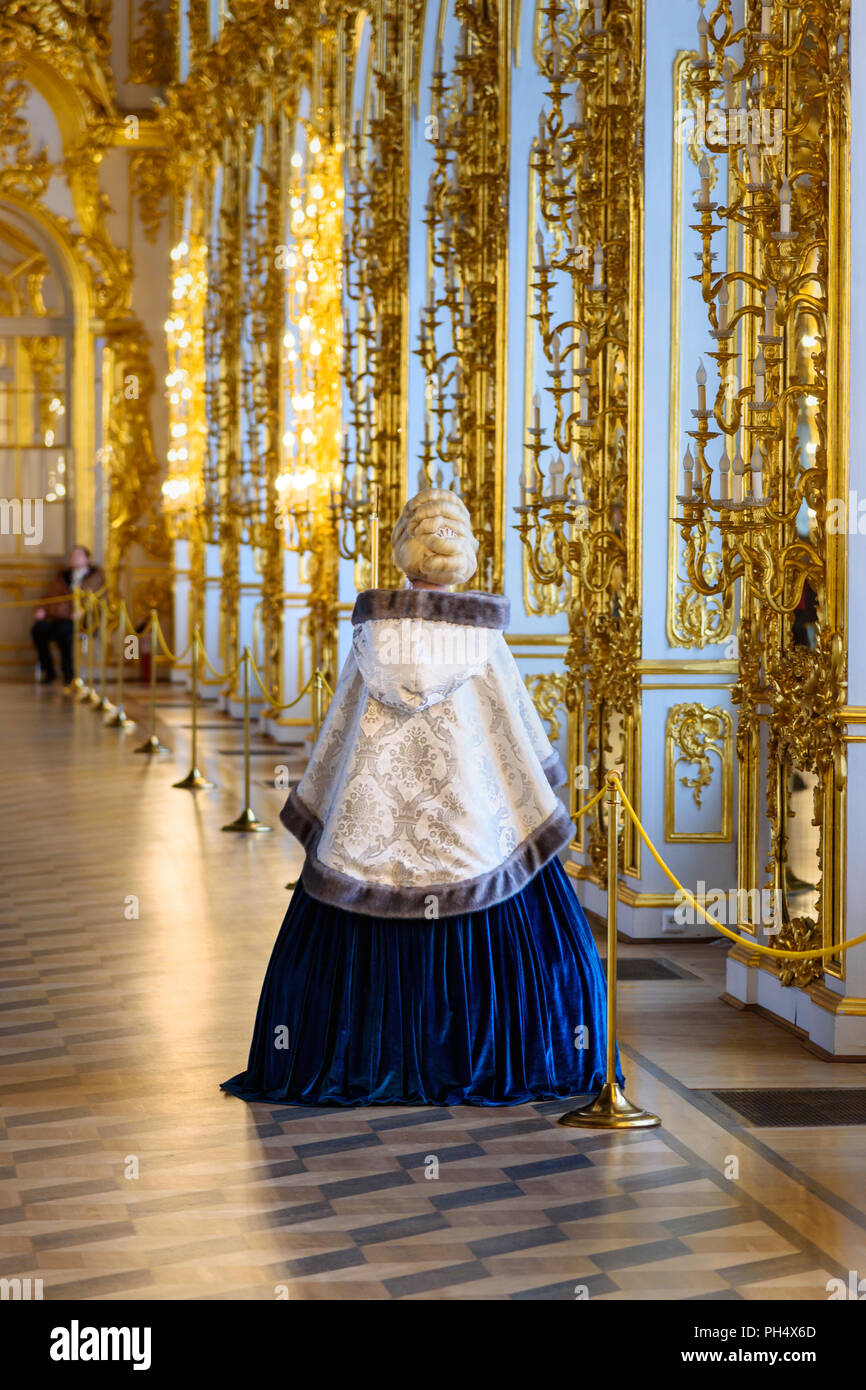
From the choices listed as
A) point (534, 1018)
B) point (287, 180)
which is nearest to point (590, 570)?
point (534, 1018)

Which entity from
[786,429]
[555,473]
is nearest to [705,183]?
[786,429]

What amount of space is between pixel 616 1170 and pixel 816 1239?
560 millimetres

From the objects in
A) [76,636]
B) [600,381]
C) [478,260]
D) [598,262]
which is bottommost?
[76,636]

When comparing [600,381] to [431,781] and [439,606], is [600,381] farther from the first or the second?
[431,781]

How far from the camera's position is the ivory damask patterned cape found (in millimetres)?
4441

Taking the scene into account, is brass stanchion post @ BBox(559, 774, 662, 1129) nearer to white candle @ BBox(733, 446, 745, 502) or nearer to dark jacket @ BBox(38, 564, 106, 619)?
white candle @ BBox(733, 446, 745, 502)

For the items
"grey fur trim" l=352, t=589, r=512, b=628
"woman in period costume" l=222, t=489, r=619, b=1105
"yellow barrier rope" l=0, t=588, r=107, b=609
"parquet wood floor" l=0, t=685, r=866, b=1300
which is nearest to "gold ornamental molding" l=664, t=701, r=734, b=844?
"parquet wood floor" l=0, t=685, r=866, b=1300

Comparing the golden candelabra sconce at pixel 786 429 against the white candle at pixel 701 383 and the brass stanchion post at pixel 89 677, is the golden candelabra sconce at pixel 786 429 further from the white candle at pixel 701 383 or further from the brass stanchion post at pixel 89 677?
the brass stanchion post at pixel 89 677

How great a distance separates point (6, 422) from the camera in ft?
64.5

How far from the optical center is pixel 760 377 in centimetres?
539

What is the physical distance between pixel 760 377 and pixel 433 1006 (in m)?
2.19
